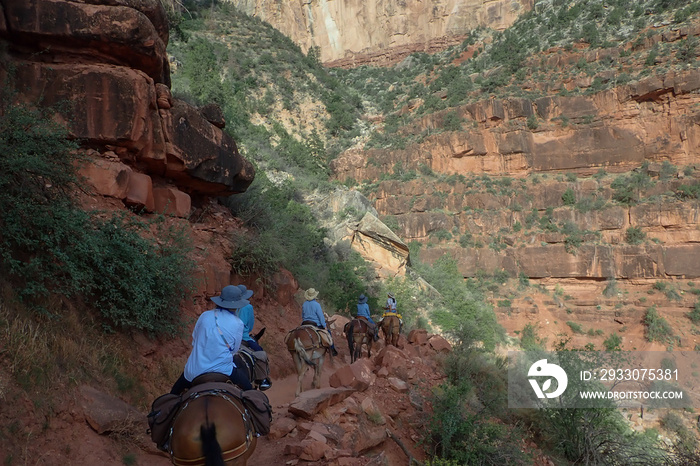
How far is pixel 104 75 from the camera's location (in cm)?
866

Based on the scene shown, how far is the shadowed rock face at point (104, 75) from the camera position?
818cm

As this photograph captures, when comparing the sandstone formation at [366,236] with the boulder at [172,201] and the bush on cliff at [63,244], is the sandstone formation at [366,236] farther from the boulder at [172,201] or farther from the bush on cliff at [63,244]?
the bush on cliff at [63,244]

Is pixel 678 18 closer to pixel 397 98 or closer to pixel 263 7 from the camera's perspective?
pixel 397 98

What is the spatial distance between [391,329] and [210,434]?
923 cm

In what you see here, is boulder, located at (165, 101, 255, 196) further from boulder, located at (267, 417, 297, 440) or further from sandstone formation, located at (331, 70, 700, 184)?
sandstone formation, located at (331, 70, 700, 184)

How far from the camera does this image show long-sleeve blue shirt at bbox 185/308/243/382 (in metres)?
4.14

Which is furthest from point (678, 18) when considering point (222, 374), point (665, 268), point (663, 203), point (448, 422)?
point (222, 374)

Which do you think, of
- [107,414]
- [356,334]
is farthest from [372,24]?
[107,414]

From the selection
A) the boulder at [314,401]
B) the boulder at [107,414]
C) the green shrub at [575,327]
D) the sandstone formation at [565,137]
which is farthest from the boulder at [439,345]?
the sandstone formation at [565,137]

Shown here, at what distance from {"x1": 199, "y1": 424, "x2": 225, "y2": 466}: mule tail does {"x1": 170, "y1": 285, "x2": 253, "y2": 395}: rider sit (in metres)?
0.67

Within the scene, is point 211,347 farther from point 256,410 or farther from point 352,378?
point 352,378

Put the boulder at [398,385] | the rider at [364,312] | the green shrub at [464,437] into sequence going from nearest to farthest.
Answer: the green shrub at [464,437], the boulder at [398,385], the rider at [364,312]

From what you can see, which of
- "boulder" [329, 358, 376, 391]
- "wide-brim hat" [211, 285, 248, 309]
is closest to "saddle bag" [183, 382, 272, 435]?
"wide-brim hat" [211, 285, 248, 309]

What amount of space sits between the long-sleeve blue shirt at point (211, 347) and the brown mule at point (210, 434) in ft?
1.30
